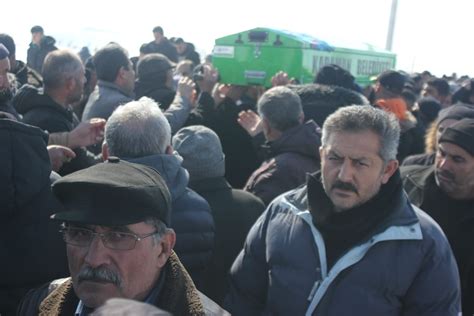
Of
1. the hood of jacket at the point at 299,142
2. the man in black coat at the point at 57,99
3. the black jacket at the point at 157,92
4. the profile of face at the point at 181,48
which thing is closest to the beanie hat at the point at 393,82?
the black jacket at the point at 157,92

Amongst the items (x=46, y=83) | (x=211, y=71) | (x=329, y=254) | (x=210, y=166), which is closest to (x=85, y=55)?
(x=211, y=71)

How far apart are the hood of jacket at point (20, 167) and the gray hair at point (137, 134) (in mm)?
363

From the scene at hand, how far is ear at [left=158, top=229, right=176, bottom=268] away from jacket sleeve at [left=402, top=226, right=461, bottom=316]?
1059 millimetres

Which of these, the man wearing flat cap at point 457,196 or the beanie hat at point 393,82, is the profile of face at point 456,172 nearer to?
the man wearing flat cap at point 457,196

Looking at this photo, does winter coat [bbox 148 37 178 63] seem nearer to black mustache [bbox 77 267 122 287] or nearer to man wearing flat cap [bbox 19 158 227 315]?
man wearing flat cap [bbox 19 158 227 315]

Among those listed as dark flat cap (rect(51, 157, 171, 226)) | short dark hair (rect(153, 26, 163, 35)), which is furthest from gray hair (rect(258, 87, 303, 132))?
short dark hair (rect(153, 26, 163, 35))

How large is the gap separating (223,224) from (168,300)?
1.35 metres

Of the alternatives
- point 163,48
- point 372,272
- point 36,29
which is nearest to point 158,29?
point 163,48

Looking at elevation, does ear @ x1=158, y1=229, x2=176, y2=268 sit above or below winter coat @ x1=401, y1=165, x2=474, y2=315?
above

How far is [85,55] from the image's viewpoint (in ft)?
40.4

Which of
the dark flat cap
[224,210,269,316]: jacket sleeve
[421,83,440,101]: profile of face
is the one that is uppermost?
the dark flat cap

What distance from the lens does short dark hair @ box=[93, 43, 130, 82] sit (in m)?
4.71

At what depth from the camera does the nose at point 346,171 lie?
2.56 meters

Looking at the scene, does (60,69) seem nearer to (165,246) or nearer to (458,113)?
(165,246)
